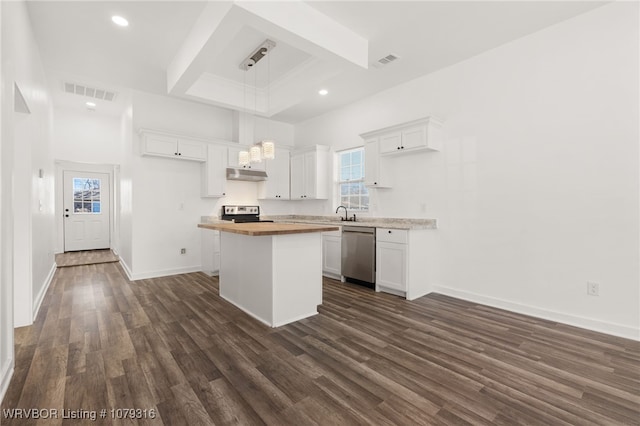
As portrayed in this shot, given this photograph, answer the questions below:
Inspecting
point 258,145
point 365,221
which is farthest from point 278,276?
point 365,221

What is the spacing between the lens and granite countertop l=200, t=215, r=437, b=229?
13.4ft

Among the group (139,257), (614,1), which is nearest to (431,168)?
(614,1)

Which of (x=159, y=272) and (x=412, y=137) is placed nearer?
(x=412, y=137)

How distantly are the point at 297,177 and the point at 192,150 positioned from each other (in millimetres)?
1989

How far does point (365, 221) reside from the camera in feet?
16.3

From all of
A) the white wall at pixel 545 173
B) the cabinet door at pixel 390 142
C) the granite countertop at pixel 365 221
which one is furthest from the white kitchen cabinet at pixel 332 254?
the cabinet door at pixel 390 142

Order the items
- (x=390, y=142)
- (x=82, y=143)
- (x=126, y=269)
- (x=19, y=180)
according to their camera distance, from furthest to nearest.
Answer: (x=82, y=143) → (x=126, y=269) → (x=390, y=142) → (x=19, y=180)

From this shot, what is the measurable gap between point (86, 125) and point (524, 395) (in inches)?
354

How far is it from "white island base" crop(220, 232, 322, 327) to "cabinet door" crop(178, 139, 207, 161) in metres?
2.36

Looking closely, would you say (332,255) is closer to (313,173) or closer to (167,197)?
(313,173)

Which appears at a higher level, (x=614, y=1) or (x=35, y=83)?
(x=614, y=1)

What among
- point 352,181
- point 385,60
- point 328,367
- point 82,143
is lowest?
point 328,367

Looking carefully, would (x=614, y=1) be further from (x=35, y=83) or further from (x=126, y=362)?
(x=35, y=83)

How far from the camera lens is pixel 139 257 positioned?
15.9 feet
